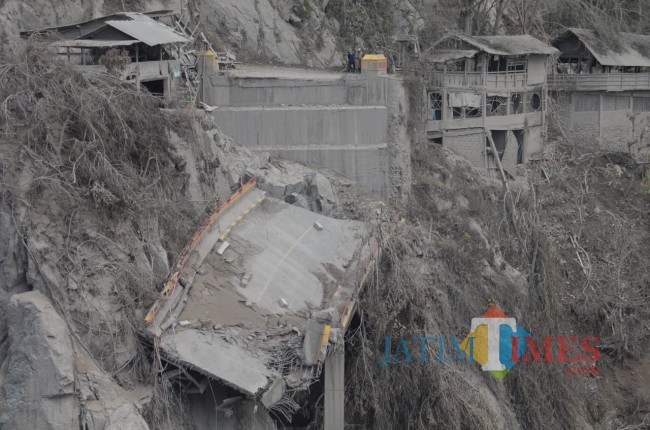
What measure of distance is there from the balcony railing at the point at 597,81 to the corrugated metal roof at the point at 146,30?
18.4 meters

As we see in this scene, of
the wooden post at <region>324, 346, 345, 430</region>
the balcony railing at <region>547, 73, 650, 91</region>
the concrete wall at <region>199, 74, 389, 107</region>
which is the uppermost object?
the concrete wall at <region>199, 74, 389, 107</region>

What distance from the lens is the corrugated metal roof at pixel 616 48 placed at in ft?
132

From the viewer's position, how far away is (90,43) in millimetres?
25031

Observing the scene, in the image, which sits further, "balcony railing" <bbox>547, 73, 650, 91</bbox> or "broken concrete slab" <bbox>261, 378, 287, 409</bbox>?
"balcony railing" <bbox>547, 73, 650, 91</bbox>

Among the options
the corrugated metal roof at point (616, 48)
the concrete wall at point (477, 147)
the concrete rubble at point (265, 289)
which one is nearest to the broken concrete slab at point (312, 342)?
the concrete rubble at point (265, 289)

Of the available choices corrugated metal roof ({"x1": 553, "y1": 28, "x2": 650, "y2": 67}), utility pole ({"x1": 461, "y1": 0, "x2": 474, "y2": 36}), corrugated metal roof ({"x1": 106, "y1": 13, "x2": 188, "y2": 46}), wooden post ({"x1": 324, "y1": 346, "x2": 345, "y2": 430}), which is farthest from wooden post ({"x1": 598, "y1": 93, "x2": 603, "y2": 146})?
wooden post ({"x1": 324, "y1": 346, "x2": 345, "y2": 430})

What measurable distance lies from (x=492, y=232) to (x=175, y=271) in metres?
15.3

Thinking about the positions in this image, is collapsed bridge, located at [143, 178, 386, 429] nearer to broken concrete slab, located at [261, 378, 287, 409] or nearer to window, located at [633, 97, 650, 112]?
broken concrete slab, located at [261, 378, 287, 409]

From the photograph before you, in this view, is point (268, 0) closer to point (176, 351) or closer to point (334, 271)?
point (334, 271)

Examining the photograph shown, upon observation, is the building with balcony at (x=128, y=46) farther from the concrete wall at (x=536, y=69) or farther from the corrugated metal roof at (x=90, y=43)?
the concrete wall at (x=536, y=69)

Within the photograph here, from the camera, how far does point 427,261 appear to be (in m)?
28.2

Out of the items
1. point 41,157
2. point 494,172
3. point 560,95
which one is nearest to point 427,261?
point 494,172

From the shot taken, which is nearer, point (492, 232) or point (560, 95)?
point (492, 232)

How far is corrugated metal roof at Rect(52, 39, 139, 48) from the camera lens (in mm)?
24652
